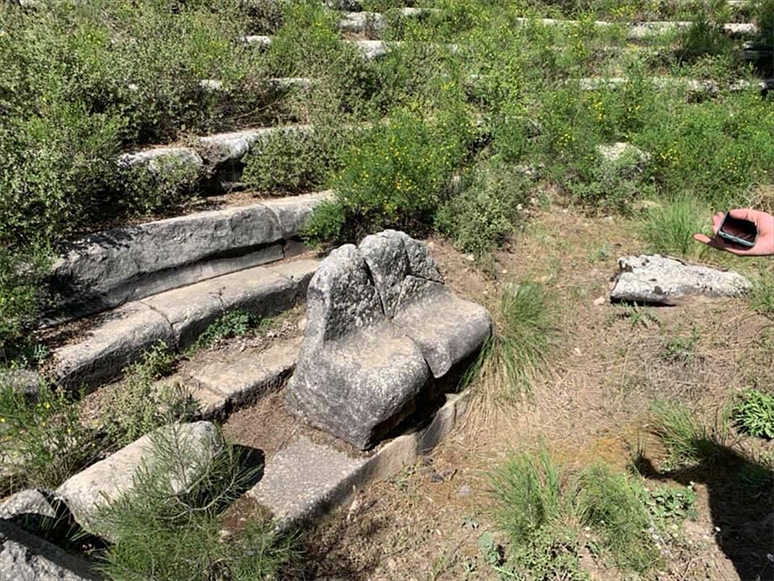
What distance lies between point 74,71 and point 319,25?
2.72 meters

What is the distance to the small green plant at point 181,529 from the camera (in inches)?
90.4

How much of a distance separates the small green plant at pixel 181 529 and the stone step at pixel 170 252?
1.31 meters

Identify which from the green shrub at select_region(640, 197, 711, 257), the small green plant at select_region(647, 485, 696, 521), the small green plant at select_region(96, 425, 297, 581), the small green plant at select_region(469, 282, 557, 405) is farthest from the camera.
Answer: the green shrub at select_region(640, 197, 711, 257)

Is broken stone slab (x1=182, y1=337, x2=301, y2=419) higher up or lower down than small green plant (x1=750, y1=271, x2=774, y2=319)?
lower down

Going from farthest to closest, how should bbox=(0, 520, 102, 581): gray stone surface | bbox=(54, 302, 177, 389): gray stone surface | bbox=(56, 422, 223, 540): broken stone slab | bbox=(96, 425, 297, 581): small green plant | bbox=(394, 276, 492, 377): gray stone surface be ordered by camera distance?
bbox=(394, 276, 492, 377): gray stone surface, bbox=(54, 302, 177, 389): gray stone surface, bbox=(56, 422, 223, 540): broken stone slab, bbox=(96, 425, 297, 581): small green plant, bbox=(0, 520, 102, 581): gray stone surface

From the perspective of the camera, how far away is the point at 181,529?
242 centimetres

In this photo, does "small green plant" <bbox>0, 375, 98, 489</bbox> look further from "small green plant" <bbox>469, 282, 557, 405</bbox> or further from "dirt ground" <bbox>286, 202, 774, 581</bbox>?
"small green plant" <bbox>469, 282, 557, 405</bbox>

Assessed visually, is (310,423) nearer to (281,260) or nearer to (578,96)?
(281,260)

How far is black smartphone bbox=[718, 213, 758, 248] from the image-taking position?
7.91ft

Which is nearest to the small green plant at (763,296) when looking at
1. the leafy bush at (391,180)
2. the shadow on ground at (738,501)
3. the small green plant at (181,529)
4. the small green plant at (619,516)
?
the shadow on ground at (738,501)

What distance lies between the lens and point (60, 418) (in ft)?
9.60

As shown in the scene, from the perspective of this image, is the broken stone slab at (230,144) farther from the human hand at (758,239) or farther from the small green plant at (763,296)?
the small green plant at (763,296)

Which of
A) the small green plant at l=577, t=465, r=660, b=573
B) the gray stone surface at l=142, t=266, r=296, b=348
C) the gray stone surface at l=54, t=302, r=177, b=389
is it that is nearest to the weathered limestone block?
the gray stone surface at l=142, t=266, r=296, b=348

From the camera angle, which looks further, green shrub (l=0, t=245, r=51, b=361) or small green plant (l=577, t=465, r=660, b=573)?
green shrub (l=0, t=245, r=51, b=361)
